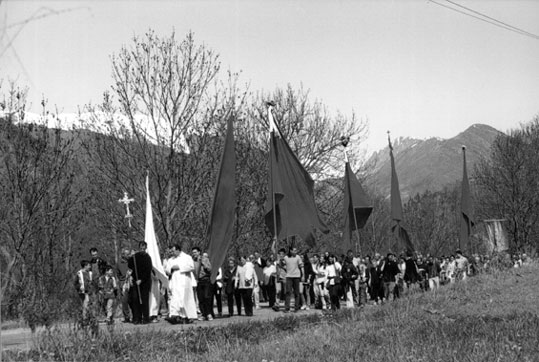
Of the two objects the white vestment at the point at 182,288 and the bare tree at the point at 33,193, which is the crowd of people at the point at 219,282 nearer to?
the white vestment at the point at 182,288

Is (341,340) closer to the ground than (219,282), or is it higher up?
closer to the ground

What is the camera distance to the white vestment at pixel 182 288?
1869cm

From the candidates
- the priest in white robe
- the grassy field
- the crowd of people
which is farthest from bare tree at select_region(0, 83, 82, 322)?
the grassy field

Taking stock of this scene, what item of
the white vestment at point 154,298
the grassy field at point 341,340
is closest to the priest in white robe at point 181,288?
the white vestment at point 154,298

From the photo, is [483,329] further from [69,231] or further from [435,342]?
[69,231]

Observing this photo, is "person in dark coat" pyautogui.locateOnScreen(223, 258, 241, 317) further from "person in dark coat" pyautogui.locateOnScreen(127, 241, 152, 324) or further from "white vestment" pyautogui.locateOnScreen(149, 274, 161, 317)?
"person in dark coat" pyautogui.locateOnScreen(127, 241, 152, 324)

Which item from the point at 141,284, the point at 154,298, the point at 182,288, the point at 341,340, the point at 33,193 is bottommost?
the point at 341,340

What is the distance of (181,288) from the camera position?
18688 millimetres

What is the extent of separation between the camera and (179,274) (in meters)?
19.0

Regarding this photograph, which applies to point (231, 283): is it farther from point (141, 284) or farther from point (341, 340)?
point (341, 340)

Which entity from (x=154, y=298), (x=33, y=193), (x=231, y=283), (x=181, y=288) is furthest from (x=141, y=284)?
(x=33, y=193)

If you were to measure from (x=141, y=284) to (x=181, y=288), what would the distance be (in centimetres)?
93

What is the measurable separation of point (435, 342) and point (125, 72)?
840 inches

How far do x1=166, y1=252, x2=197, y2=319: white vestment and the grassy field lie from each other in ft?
13.1
